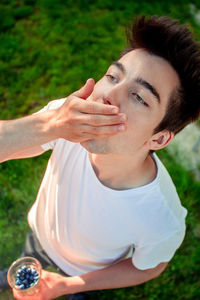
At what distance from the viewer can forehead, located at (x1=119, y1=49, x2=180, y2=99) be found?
158 centimetres

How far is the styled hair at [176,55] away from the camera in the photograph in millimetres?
1644

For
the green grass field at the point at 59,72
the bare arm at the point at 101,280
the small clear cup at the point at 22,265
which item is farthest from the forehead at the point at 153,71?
the green grass field at the point at 59,72

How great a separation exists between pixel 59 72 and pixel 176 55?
2555 millimetres

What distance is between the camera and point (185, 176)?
3.42 metres

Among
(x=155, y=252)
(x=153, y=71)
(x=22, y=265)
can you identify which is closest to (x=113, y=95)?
(x=153, y=71)

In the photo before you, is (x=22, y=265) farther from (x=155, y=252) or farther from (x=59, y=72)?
(x=59, y=72)

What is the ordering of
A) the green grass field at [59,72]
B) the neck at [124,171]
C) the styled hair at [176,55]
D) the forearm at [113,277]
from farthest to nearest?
the green grass field at [59,72] → the forearm at [113,277] → the neck at [124,171] → the styled hair at [176,55]

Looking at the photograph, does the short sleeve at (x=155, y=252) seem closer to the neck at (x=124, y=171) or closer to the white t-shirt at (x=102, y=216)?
the white t-shirt at (x=102, y=216)

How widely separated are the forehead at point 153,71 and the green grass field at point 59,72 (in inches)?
74.9

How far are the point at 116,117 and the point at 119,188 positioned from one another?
2.02 feet

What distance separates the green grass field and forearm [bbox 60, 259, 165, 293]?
2.71ft

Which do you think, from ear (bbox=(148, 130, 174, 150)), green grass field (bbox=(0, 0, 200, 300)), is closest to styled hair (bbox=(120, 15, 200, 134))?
ear (bbox=(148, 130, 174, 150))

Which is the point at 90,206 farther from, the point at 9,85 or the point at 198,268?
the point at 9,85

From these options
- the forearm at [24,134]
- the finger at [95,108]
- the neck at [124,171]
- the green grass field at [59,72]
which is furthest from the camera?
the green grass field at [59,72]
